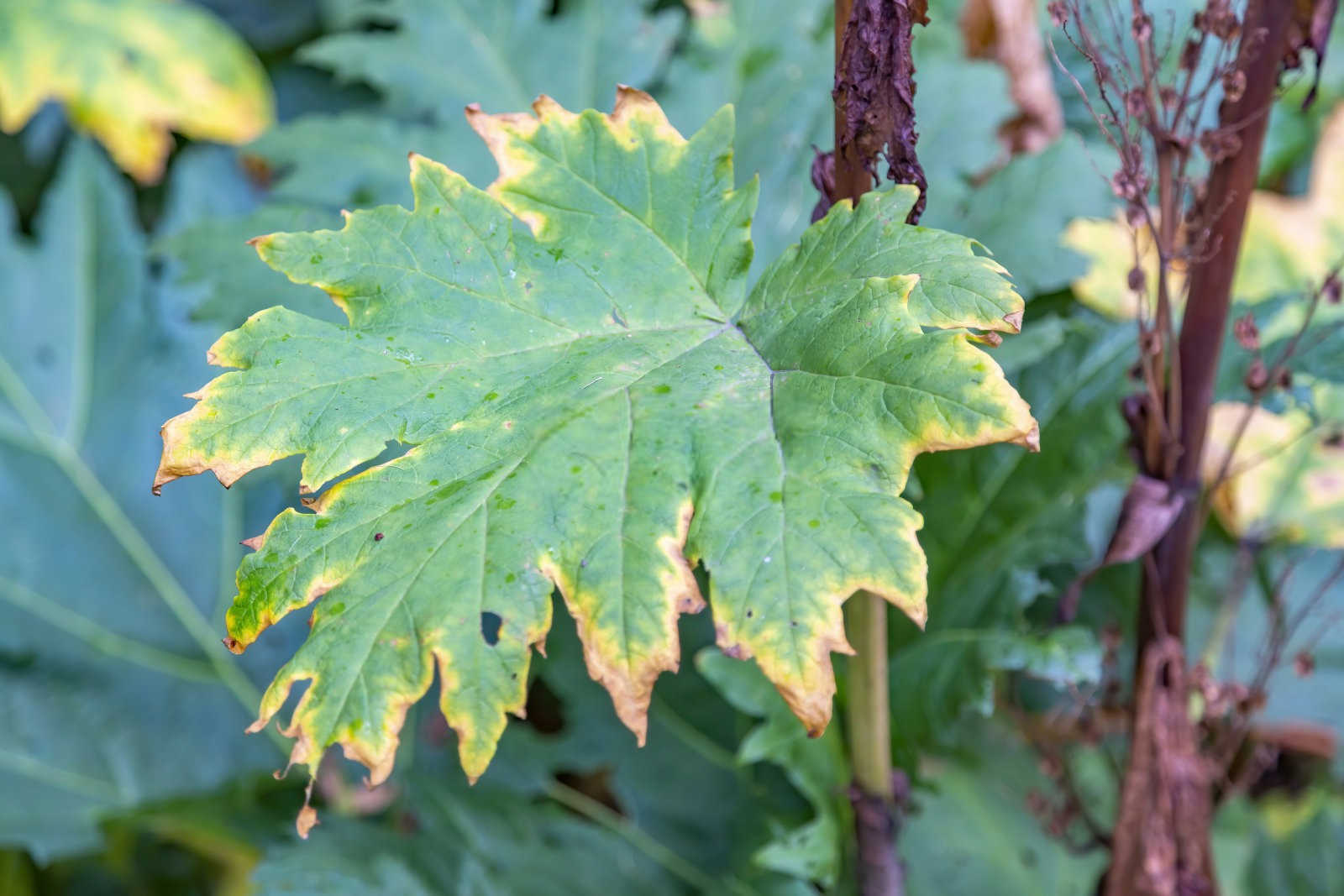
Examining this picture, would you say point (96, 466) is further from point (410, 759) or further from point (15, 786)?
point (410, 759)

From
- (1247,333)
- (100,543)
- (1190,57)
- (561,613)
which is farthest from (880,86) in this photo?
(100,543)

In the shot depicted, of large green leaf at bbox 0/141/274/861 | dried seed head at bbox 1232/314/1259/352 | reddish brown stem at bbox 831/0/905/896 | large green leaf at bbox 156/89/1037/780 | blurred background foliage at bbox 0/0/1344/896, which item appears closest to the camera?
large green leaf at bbox 156/89/1037/780

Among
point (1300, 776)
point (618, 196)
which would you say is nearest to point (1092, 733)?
point (618, 196)

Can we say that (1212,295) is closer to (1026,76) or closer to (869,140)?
(869,140)

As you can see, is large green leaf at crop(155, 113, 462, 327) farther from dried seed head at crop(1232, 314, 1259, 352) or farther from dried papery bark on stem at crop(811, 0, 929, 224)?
dried seed head at crop(1232, 314, 1259, 352)

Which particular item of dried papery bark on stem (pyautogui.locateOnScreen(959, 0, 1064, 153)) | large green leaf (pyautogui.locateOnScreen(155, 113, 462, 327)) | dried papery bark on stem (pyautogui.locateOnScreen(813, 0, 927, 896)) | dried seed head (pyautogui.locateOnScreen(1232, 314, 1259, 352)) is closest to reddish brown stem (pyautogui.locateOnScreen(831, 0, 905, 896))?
dried papery bark on stem (pyautogui.locateOnScreen(813, 0, 927, 896))

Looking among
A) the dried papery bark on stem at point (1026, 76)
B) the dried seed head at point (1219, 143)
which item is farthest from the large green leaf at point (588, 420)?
the dried papery bark on stem at point (1026, 76)

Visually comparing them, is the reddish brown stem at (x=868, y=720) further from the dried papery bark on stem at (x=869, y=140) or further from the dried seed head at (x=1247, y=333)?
the dried seed head at (x=1247, y=333)
